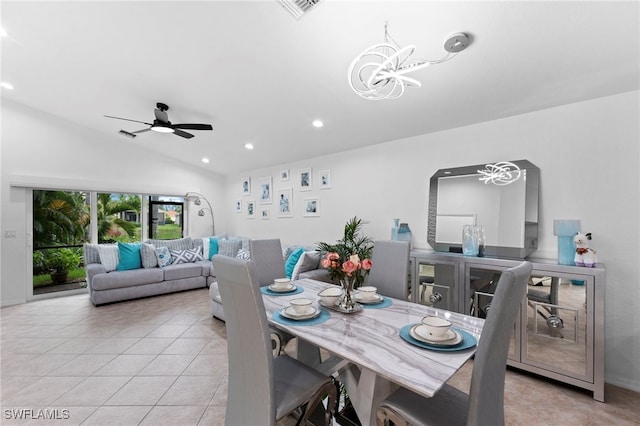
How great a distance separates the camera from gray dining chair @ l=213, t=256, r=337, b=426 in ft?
3.87

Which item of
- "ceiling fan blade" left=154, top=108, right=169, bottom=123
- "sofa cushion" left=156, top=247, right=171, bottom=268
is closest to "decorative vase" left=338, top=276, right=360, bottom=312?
"ceiling fan blade" left=154, top=108, right=169, bottom=123

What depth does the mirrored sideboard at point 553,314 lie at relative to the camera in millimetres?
1986

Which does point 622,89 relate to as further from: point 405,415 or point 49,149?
point 49,149

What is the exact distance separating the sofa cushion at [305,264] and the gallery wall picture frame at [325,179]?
133 centimetres

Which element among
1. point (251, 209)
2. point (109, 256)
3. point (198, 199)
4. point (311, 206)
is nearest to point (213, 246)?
point (251, 209)

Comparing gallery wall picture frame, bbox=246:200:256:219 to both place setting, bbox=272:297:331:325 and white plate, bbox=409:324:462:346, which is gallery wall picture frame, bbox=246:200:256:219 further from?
white plate, bbox=409:324:462:346

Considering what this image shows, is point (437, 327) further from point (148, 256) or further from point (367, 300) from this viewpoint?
point (148, 256)

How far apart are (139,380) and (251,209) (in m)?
4.06

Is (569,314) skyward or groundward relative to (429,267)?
groundward

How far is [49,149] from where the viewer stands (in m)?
4.57

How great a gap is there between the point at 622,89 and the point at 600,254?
4.39 ft

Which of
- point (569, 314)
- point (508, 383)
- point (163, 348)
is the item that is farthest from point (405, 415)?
point (163, 348)

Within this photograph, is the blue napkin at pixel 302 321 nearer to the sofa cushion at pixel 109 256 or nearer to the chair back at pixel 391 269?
the chair back at pixel 391 269

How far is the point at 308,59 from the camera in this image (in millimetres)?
2381
